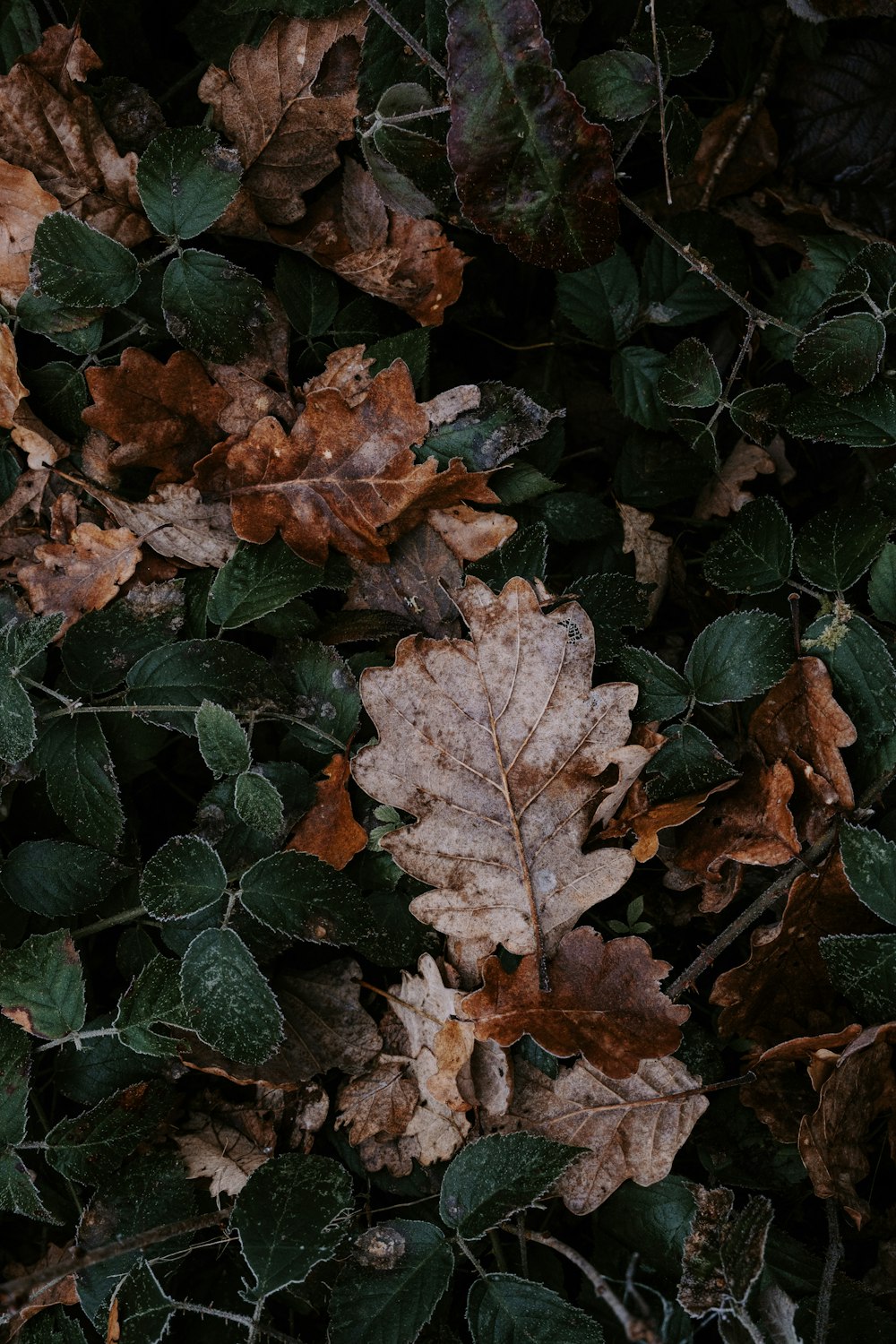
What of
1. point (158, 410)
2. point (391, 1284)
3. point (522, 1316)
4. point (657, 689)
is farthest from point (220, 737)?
point (522, 1316)

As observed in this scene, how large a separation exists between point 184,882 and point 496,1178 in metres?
0.83

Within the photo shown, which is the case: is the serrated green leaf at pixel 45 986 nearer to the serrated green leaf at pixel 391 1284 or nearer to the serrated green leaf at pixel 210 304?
the serrated green leaf at pixel 391 1284

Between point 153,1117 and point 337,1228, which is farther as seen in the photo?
point 153,1117

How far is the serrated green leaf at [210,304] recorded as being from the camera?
2045mm

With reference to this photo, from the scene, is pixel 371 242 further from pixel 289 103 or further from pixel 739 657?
pixel 739 657

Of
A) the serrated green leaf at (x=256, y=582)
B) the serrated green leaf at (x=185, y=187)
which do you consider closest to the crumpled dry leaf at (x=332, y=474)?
the serrated green leaf at (x=256, y=582)

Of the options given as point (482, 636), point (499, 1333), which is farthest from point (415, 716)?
point (499, 1333)

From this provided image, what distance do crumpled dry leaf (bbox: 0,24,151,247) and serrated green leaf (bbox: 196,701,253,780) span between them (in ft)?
3.69

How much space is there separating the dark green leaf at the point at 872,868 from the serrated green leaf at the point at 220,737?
Answer: 119 centimetres

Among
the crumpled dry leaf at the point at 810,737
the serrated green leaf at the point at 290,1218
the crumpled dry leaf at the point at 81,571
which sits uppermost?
the crumpled dry leaf at the point at 81,571

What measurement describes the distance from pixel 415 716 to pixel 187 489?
0.74 meters

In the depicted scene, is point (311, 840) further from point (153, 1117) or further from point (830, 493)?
point (830, 493)

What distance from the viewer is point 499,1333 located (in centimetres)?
181

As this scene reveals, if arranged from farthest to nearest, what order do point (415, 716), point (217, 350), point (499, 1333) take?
point (217, 350) → point (415, 716) → point (499, 1333)
